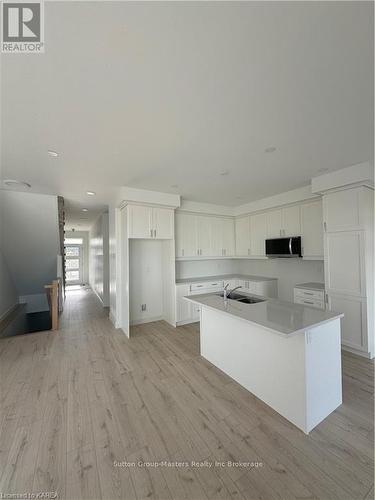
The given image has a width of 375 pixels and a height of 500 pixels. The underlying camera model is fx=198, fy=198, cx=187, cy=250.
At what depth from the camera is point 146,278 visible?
4590mm

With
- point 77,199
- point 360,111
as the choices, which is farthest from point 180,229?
point 360,111

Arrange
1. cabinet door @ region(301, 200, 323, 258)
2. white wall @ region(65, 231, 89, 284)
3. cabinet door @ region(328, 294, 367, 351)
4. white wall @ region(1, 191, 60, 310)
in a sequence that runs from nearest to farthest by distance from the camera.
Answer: cabinet door @ region(328, 294, 367, 351) < cabinet door @ region(301, 200, 323, 258) < white wall @ region(1, 191, 60, 310) < white wall @ region(65, 231, 89, 284)

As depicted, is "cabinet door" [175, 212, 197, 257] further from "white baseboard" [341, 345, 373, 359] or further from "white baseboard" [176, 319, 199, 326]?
"white baseboard" [341, 345, 373, 359]

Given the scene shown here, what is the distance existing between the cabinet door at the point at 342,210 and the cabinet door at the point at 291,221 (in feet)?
2.27

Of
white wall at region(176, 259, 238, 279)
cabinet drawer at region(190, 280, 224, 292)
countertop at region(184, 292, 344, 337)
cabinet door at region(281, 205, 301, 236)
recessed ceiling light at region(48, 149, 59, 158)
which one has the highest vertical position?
recessed ceiling light at region(48, 149, 59, 158)

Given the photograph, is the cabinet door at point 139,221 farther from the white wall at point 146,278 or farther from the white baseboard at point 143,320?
the white baseboard at point 143,320

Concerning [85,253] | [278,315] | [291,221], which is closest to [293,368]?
[278,315]

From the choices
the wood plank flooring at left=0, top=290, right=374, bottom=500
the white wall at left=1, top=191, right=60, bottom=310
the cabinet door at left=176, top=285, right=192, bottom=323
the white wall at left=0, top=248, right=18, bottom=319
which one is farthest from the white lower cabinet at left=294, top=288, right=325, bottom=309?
the white wall at left=0, top=248, right=18, bottom=319

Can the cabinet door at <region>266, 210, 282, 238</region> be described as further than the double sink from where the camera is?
Yes

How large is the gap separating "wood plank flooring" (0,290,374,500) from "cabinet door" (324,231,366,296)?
3.37ft

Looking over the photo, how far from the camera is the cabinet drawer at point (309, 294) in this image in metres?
3.38

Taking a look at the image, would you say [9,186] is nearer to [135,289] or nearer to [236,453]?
[135,289]

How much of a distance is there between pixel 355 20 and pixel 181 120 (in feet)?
3.98

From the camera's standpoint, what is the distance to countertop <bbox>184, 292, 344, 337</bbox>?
1.71 meters
